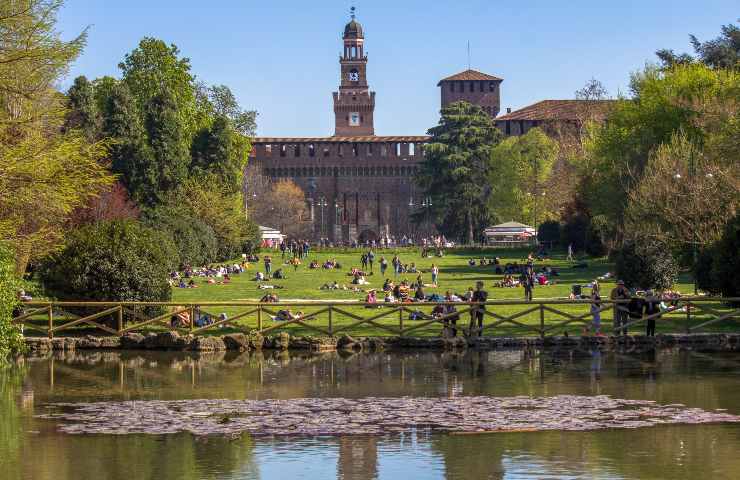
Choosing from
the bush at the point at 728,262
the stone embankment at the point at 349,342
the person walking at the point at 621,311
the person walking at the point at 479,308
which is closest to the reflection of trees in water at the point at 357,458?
the stone embankment at the point at 349,342

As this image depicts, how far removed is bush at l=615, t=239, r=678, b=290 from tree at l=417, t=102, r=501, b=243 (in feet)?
178

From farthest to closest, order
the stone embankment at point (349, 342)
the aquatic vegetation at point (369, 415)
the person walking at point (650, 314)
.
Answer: the person walking at point (650, 314), the stone embankment at point (349, 342), the aquatic vegetation at point (369, 415)

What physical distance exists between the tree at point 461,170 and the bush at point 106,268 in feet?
208

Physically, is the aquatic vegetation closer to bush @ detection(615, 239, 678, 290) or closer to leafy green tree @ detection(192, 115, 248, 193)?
bush @ detection(615, 239, 678, 290)

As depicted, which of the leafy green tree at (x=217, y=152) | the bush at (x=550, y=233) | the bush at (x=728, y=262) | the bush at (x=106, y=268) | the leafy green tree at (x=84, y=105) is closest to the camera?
the bush at (x=106, y=268)

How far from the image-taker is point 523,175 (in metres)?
84.9

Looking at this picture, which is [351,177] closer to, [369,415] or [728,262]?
[728,262]

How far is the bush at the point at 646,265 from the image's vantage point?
114 ft

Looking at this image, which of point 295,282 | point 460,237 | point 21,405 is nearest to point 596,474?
point 21,405

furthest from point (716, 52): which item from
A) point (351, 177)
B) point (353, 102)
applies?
point (353, 102)

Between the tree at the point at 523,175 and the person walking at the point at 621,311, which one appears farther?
the tree at the point at 523,175

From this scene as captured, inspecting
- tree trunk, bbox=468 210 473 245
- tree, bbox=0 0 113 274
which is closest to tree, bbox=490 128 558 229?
tree trunk, bbox=468 210 473 245

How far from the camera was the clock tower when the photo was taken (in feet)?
442

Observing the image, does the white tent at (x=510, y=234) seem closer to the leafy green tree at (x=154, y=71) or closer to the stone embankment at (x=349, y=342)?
the leafy green tree at (x=154, y=71)
